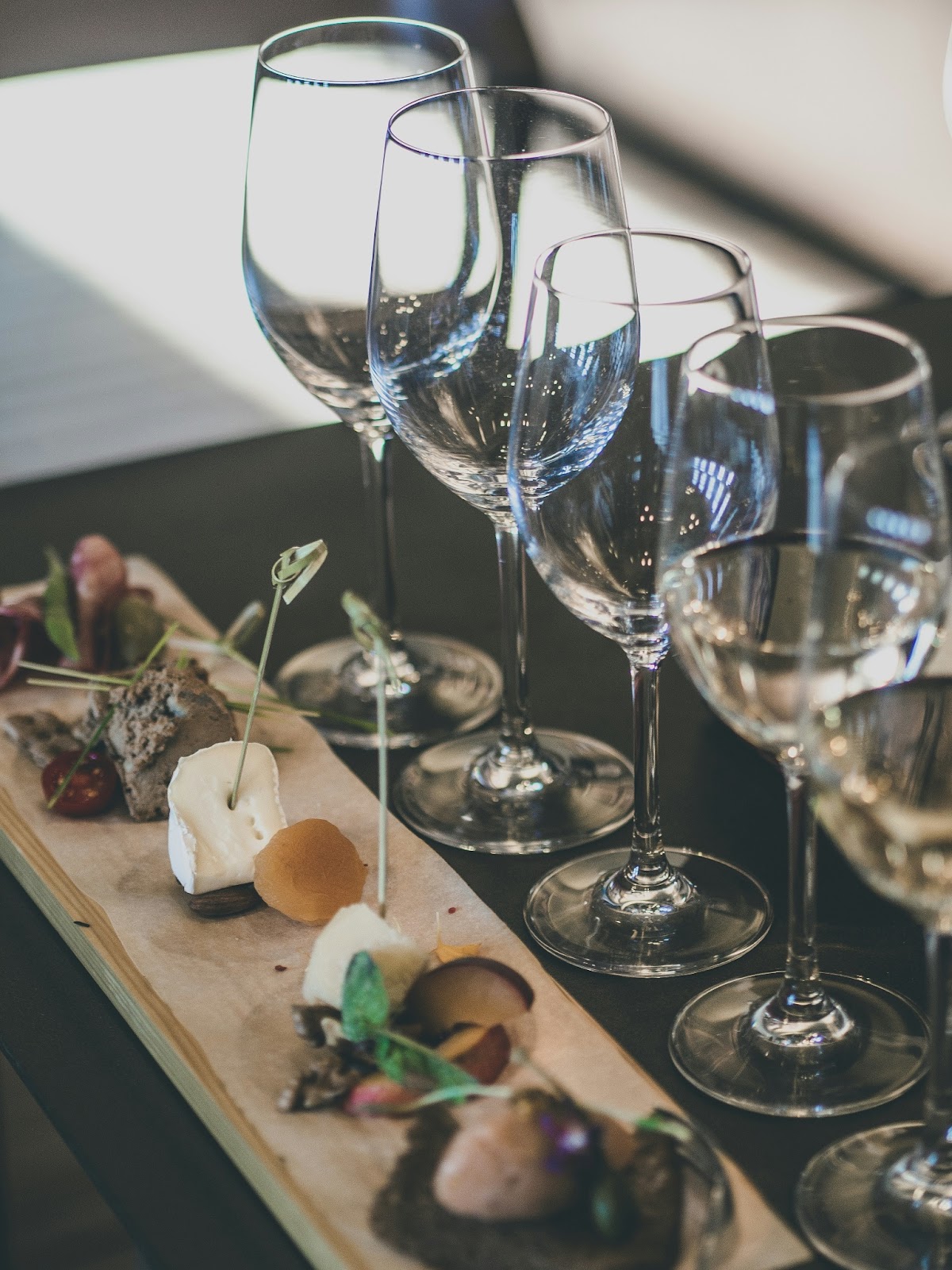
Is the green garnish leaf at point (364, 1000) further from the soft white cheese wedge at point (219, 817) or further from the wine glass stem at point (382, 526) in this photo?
the wine glass stem at point (382, 526)

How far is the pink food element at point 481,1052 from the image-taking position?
68cm

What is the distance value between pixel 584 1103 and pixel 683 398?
0.27 meters

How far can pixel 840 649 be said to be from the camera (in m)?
0.59

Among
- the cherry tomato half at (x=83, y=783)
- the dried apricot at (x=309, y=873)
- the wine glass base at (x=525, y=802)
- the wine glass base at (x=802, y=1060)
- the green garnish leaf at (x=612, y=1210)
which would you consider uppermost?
the green garnish leaf at (x=612, y=1210)

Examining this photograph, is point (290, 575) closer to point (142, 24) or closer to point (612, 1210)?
point (612, 1210)

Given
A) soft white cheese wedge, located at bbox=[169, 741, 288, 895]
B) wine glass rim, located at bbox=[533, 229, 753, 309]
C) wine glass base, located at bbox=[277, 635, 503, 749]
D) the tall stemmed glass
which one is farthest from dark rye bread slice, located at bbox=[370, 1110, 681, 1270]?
wine glass base, located at bbox=[277, 635, 503, 749]

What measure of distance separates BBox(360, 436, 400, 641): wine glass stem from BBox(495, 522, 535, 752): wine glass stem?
16cm

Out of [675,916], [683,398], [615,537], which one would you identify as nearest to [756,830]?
[675,916]

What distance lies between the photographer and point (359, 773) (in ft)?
3.26

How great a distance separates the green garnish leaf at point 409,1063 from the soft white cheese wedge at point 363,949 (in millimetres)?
24

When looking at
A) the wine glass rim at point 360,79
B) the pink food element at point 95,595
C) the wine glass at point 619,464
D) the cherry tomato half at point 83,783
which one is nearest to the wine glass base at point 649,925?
the wine glass at point 619,464

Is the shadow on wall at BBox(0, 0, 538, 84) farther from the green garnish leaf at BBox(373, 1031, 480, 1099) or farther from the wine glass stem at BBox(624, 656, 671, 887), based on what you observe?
the green garnish leaf at BBox(373, 1031, 480, 1099)

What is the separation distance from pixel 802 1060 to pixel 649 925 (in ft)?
0.44

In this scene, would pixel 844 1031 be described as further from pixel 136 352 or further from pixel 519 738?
pixel 136 352
